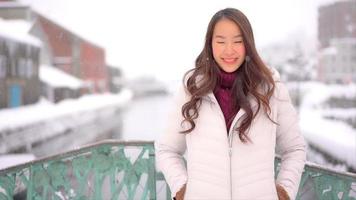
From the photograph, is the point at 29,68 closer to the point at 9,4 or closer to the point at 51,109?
the point at 51,109

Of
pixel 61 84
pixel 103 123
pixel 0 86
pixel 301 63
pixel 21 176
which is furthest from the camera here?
pixel 301 63

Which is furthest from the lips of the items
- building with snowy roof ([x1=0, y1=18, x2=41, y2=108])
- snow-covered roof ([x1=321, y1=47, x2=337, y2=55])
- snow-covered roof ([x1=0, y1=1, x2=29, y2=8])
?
snow-covered roof ([x1=321, y1=47, x2=337, y2=55])

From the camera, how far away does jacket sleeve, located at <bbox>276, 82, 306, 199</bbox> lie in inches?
55.1

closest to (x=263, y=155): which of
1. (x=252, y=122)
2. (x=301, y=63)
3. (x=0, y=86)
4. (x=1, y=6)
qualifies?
(x=252, y=122)

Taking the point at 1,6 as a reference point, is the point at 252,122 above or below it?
below

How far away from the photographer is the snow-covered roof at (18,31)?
14853mm

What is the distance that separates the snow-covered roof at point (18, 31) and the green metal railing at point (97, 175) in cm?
1344

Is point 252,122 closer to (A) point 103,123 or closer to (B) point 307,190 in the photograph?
(B) point 307,190

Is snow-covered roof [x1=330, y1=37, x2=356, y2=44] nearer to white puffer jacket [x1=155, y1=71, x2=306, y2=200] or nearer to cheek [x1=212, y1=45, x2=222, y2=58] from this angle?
white puffer jacket [x1=155, y1=71, x2=306, y2=200]

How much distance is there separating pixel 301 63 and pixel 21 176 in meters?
28.0

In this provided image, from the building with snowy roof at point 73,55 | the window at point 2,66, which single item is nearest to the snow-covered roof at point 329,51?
the building with snowy roof at point 73,55

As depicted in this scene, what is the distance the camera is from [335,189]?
2.07 meters

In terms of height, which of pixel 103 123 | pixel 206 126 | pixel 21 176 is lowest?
pixel 103 123

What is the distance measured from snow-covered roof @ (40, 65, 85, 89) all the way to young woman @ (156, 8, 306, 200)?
717 inches
